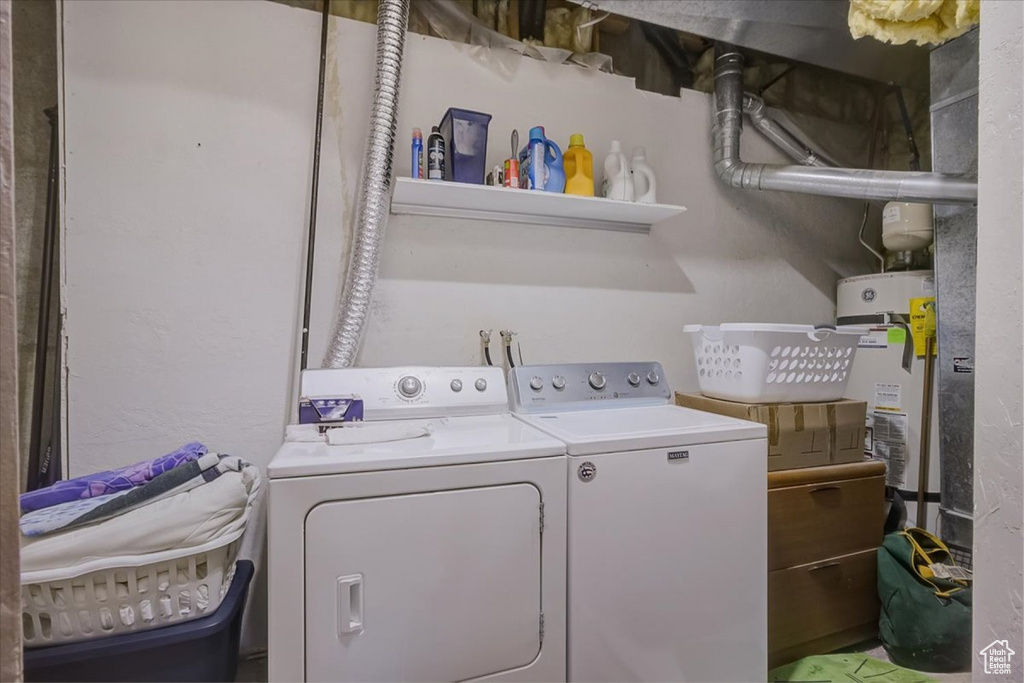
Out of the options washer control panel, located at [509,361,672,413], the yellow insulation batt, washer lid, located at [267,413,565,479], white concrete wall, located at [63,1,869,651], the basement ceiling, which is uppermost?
the basement ceiling

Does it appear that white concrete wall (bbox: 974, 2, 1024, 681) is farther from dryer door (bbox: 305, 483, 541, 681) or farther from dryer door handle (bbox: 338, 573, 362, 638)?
dryer door handle (bbox: 338, 573, 362, 638)

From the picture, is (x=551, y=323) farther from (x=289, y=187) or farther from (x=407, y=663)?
(x=407, y=663)

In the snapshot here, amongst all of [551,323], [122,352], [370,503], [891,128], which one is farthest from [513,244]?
[891,128]

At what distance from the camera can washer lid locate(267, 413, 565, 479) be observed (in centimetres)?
98

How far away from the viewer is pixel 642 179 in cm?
195

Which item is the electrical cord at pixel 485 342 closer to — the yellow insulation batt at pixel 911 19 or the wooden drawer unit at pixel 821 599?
the wooden drawer unit at pixel 821 599

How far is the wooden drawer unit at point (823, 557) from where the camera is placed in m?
1.63

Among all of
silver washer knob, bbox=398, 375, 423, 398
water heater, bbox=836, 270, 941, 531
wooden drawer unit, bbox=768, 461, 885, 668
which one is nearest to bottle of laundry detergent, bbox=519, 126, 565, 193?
silver washer knob, bbox=398, 375, 423, 398

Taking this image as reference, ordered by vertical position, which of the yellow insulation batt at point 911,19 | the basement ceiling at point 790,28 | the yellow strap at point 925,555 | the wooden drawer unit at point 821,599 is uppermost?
the basement ceiling at point 790,28

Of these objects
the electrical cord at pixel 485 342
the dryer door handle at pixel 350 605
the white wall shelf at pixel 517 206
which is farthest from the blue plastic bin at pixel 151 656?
the white wall shelf at pixel 517 206

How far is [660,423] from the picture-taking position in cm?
138

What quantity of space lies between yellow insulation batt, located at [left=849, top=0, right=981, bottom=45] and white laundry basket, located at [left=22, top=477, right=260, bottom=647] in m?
2.31

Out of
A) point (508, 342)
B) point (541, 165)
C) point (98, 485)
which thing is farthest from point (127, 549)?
point (541, 165)

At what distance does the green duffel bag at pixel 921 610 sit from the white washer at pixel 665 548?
0.71 metres
